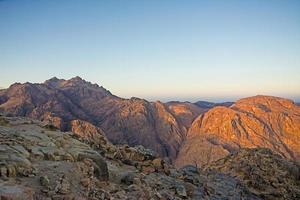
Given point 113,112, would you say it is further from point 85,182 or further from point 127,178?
point 85,182

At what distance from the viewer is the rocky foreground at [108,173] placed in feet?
26.6

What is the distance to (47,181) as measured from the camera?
314 inches

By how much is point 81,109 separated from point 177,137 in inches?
1126

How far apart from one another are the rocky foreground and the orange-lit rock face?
180 feet

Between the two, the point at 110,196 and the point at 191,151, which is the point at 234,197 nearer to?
the point at 110,196

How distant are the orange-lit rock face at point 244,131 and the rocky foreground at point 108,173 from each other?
54805 mm

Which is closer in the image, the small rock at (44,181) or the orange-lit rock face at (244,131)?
the small rock at (44,181)

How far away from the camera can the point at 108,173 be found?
10.9m

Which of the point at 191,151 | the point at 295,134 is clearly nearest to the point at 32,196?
the point at 191,151

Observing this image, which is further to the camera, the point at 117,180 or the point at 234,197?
the point at 234,197

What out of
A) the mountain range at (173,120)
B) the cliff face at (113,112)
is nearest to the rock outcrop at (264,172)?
the mountain range at (173,120)

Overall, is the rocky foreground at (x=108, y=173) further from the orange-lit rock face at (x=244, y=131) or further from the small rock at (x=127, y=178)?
the orange-lit rock face at (x=244, y=131)

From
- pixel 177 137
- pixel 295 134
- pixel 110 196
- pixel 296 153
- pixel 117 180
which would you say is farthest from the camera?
pixel 177 137

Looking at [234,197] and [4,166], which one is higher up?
[4,166]
